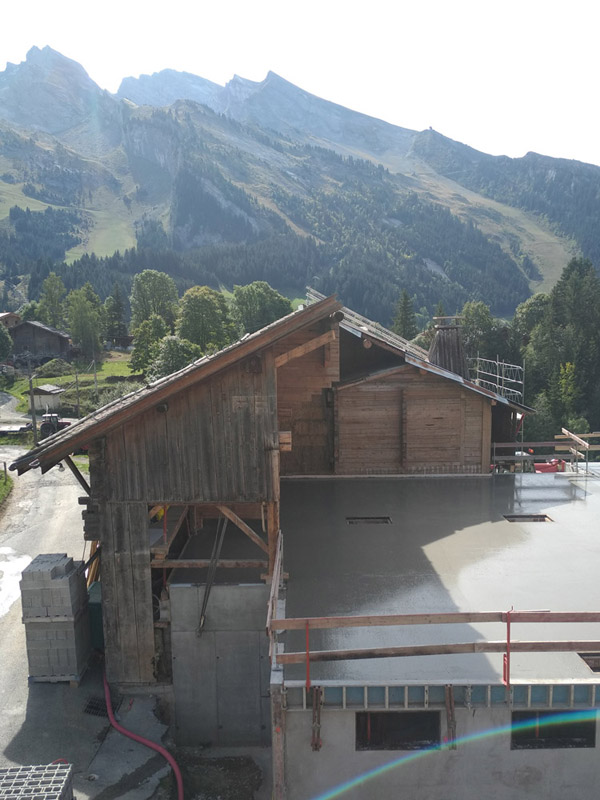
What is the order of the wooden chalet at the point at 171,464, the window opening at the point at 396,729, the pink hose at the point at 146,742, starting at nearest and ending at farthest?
the window opening at the point at 396,729, the pink hose at the point at 146,742, the wooden chalet at the point at 171,464

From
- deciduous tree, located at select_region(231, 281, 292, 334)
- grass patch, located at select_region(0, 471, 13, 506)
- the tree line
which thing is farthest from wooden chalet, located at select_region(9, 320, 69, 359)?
grass patch, located at select_region(0, 471, 13, 506)

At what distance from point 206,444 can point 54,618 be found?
480cm

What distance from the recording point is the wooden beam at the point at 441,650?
342 inches

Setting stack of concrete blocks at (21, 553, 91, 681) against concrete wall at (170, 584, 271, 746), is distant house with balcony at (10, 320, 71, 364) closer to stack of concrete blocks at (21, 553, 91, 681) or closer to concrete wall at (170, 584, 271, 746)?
stack of concrete blocks at (21, 553, 91, 681)

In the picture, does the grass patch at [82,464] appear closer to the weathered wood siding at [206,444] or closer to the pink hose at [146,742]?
the pink hose at [146,742]

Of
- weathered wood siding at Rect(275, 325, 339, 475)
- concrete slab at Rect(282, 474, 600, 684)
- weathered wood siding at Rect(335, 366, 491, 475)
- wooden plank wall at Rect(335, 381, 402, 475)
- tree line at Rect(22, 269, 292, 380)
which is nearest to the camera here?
concrete slab at Rect(282, 474, 600, 684)

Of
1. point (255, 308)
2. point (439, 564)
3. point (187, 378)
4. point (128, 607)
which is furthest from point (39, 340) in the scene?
point (439, 564)

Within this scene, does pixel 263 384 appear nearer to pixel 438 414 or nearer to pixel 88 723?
pixel 88 723

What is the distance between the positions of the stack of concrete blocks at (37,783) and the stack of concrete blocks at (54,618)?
3682 millimetres

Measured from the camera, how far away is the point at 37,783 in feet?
29.3

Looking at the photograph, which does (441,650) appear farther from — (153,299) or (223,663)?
(153,299)

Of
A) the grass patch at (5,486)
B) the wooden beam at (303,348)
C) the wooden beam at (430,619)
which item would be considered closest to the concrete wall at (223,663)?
the wooden beam at (430,619)

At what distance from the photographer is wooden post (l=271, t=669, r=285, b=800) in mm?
9055

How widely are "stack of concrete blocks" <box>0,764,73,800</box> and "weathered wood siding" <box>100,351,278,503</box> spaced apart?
15.5 feet
